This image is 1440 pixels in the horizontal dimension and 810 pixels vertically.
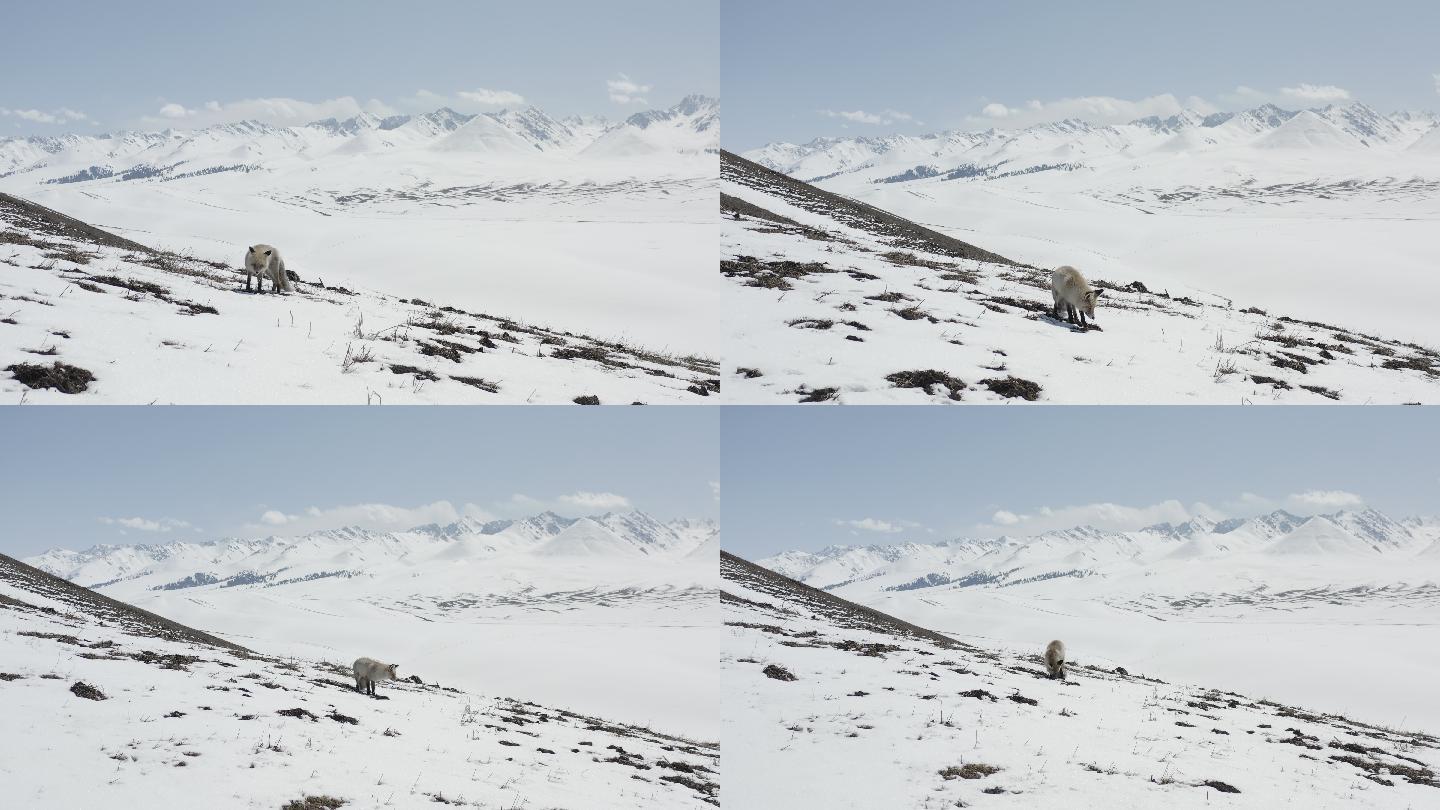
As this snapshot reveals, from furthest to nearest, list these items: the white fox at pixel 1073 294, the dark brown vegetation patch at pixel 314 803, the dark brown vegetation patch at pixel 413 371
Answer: the white fox at pixel 1073 294, the dark brown vegetation patch at pixel 413 371, the dark brown vegetation patch at pixel 314 803

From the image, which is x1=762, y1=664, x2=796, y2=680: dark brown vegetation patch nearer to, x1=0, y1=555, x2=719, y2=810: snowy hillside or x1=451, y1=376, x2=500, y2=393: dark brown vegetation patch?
x1=0, y1=555, x2=719, y2=810: snowy hillside

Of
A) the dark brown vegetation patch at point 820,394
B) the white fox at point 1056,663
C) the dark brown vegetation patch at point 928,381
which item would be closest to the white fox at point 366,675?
the dark brown vegetation patch at point 820,394

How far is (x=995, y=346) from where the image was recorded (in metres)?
16.7

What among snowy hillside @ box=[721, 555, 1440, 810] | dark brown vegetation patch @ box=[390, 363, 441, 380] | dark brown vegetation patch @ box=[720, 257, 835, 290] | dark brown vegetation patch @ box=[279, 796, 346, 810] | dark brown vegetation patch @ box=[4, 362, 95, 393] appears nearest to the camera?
dark brown vegetation patch @ box=[279, 796, 346, 810]

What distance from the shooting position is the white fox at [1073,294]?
19.0 meters

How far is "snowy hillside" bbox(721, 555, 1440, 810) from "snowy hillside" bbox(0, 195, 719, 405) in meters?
6.34

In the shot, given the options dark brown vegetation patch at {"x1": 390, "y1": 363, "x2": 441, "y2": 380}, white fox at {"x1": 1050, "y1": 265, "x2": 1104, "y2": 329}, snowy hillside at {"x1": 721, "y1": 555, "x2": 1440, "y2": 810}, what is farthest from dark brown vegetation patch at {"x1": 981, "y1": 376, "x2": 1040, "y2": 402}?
dark brown vegetation patch at {"x1": 390, "y1": 363, "x2": 441, "y2": 380}

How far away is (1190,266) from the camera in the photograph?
6197 cm

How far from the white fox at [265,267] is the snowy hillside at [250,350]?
0.41m

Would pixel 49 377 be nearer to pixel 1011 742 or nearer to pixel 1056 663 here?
pixel 1011 742

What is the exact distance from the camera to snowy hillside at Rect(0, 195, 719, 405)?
512 inches

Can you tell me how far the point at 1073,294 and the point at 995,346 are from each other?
3.77 meters

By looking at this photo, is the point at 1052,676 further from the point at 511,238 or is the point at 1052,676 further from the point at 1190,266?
the point at 511,238

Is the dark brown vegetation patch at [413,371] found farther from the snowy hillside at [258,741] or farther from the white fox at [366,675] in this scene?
the white fox at [366,675]
